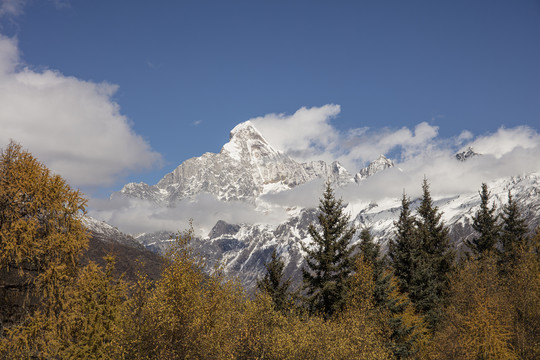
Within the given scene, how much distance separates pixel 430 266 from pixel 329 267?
2077cm

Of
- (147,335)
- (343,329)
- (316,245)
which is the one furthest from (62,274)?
(316,245)

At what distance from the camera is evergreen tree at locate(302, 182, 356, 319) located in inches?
1523

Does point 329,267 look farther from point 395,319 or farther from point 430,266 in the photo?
point 430,266

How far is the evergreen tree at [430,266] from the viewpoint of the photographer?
4731 centimetres

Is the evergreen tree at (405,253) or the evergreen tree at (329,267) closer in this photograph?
the evergreen tree at (329,267)

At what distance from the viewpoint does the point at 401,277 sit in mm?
49219

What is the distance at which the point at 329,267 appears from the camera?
39250 millimetres

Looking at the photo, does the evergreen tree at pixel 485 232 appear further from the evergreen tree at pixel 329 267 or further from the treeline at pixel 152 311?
the evergreen tree at pixel 329 267

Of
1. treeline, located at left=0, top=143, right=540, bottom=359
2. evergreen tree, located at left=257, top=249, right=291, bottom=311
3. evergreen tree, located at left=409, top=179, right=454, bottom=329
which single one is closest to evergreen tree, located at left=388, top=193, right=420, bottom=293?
evergreen tree, located at left=409, top=179, right=454, bottom=329

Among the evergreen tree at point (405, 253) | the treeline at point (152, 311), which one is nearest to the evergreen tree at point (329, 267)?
the treeline at point (152, 311)

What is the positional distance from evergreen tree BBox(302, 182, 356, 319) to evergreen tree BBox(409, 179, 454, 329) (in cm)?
1259

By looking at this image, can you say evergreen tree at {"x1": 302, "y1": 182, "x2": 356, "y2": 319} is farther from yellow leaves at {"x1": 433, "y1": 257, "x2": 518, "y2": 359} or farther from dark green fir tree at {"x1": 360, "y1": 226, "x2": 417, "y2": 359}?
yellow leaves at {"x1": 433, "y1": 257, "x2": 518, "y2": 359}

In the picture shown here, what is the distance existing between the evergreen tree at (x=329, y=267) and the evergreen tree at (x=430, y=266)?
12.6m

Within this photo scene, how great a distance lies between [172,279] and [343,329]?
1388cm
